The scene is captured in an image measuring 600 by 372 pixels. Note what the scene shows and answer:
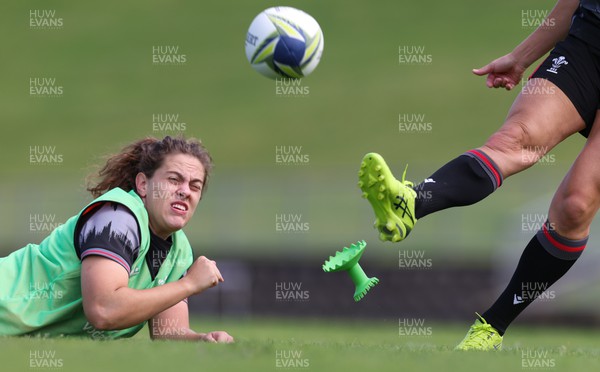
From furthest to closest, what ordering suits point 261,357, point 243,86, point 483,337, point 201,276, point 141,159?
point 243,86
point 483,337
point 141,159
point 201,276
point 261,357

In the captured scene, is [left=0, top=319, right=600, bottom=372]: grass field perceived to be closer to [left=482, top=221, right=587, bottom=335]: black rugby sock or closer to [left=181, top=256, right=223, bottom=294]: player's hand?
[left=181, top=256, right=223, bottom=294]: player's hand

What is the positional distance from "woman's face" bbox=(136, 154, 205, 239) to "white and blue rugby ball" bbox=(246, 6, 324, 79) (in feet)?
4.12

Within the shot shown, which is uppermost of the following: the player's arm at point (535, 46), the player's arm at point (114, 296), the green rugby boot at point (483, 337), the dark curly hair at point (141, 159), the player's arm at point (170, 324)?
the player's arm at point (535, 46)

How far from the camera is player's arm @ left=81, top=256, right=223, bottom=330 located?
5.86m

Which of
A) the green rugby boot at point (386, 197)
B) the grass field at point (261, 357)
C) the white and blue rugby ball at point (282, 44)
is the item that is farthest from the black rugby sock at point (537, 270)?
the white and blue rugby ball at point (282, 44)

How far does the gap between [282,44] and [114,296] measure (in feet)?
7.58

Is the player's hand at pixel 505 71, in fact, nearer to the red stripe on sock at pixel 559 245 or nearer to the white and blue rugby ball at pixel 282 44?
the red stripe on sock at pixel 559 245

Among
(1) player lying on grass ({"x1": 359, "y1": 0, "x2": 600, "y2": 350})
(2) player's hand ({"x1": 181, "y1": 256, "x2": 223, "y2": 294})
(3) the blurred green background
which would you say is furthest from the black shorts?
(3) the blurred green background

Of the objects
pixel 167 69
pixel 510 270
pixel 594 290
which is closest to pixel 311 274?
pixel 510 270

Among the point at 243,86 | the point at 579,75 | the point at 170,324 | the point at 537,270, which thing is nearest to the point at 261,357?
the point at 170,324

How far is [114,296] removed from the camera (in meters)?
5.86

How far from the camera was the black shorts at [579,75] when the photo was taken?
6.28 metres

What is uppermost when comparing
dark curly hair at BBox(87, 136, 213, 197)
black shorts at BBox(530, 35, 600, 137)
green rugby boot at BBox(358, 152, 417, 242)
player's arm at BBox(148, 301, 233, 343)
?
black shorts at BBox(530, 35, 600, 137)

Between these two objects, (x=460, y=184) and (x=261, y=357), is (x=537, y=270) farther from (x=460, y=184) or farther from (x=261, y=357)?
(x=261, y=357)
